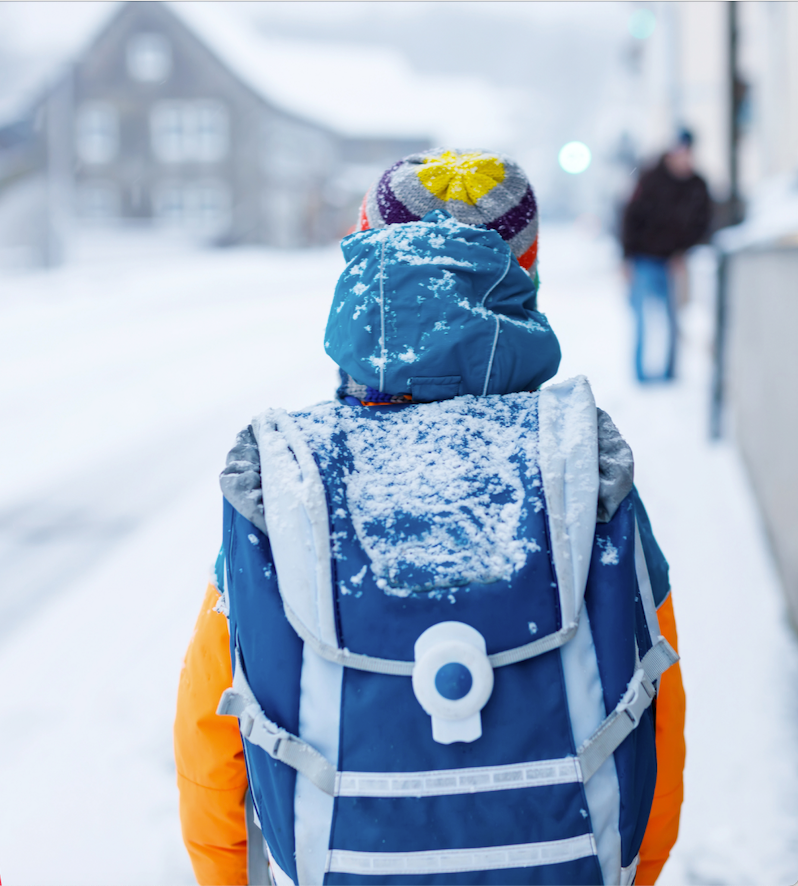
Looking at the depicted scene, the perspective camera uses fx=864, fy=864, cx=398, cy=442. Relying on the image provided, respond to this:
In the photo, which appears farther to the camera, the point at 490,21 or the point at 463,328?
the point at 490,21

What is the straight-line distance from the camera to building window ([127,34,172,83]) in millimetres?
35750

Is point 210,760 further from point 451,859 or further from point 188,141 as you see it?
point 188,141

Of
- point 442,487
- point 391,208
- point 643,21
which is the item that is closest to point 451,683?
point 442,487

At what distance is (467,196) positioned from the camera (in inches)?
47.8

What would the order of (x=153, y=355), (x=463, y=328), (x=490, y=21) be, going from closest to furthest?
(x=463, y=328)
(x=153, y=355)
(x=490, y=21)

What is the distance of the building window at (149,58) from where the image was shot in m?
35.8

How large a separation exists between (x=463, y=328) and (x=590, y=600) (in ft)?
1.15

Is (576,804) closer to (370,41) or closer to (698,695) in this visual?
(698,695)

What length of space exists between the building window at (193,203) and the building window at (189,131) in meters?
1.09

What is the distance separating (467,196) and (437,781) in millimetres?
768

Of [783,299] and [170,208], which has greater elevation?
[170,208]

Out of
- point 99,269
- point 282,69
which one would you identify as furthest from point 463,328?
point 282,69

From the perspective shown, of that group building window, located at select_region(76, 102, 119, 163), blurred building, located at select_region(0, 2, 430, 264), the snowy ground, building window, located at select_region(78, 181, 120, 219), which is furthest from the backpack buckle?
building window, located at select_region(76, 102, 119, 163)

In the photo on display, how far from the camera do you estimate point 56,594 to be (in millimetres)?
3453
